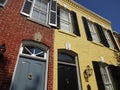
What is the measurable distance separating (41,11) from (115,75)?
536cm

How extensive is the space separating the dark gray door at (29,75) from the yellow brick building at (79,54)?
0.52m

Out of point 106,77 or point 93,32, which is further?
point 93,32

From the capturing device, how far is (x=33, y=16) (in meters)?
6.27

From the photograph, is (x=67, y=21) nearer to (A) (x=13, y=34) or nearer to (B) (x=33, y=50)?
(B) (x=33, y=50)

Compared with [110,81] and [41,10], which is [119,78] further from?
[41,10]

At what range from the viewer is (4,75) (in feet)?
12.7

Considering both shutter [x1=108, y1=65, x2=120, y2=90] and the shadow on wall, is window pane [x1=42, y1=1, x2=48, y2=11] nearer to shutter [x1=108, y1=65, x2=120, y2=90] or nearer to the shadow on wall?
the shadow on wall

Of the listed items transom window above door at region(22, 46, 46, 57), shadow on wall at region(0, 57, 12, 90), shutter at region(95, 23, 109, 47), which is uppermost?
shutter at region(95, 23, 109, 47)

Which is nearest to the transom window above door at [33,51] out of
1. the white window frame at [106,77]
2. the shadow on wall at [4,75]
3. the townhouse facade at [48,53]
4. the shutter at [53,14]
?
the townhouse facade at [48,53]

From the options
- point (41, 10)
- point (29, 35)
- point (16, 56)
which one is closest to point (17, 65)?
point (16, 56)

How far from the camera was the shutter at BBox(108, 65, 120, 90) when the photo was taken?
275 inches

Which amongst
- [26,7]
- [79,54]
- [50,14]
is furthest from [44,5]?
[79,54]

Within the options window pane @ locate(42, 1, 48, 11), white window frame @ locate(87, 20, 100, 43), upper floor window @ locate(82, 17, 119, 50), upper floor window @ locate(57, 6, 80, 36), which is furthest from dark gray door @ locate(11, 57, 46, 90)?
white window frame @ locate(87, 20, 100, 43)

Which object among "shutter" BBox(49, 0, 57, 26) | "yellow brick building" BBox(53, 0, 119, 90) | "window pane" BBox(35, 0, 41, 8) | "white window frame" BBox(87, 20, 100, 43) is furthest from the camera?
"white window frame" BBox(87, 20, 100, 43)
